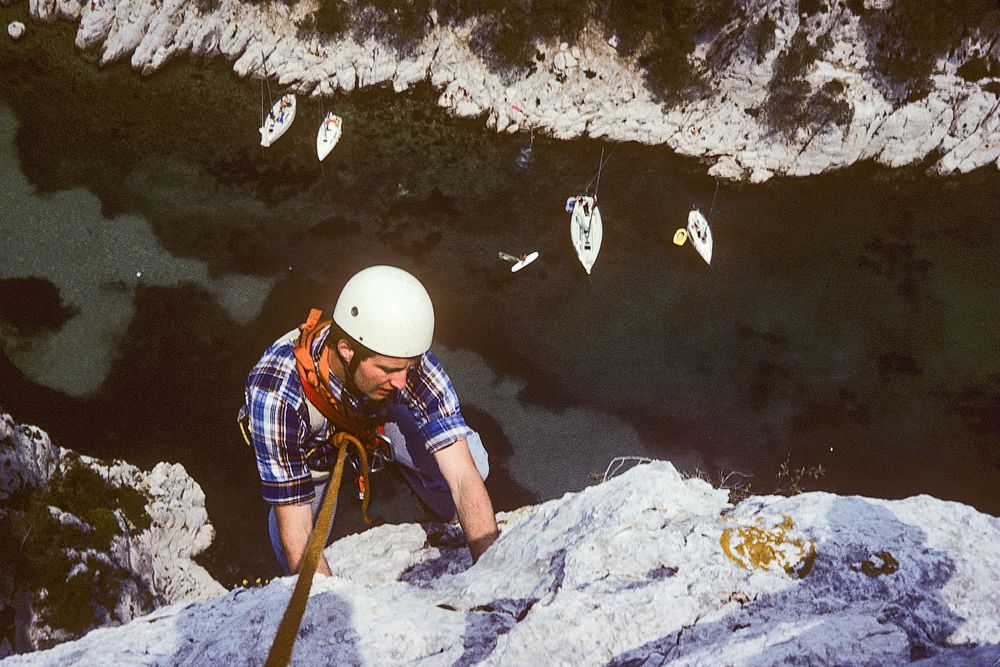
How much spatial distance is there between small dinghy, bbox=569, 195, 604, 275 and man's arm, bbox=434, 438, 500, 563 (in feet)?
50.7

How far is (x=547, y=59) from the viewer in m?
23.2

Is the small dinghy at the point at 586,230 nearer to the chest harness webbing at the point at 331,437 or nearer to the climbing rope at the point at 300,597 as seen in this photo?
the chest harness webbing at the point at 331,437

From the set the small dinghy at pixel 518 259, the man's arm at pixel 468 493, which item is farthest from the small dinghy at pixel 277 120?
the man's arm at pixel 468 493

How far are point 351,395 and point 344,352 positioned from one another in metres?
0.46

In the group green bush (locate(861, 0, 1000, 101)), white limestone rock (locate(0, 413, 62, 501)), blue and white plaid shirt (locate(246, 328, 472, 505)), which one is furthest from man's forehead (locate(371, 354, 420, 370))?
green bush (locate(861, 0, 1000, 101))

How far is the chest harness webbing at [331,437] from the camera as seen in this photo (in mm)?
3328

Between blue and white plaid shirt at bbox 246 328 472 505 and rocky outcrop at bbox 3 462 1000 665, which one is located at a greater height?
blue and white plaid shirt at bbox 246 328 472 505

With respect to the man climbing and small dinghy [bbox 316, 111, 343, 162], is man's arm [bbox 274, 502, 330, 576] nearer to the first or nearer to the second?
the man climbing

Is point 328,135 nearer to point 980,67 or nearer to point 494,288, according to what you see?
point 494,288

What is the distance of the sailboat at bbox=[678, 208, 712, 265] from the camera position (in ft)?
68.7

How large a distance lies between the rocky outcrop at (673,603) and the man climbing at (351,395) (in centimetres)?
66

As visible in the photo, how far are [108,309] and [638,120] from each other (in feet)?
63.8

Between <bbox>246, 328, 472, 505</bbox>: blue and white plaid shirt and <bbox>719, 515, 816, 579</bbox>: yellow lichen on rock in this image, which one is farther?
<bbox>246, 328, 472, 505</bbox>: blue and white plaid shirt

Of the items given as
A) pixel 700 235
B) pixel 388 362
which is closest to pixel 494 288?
pixel 700 235
